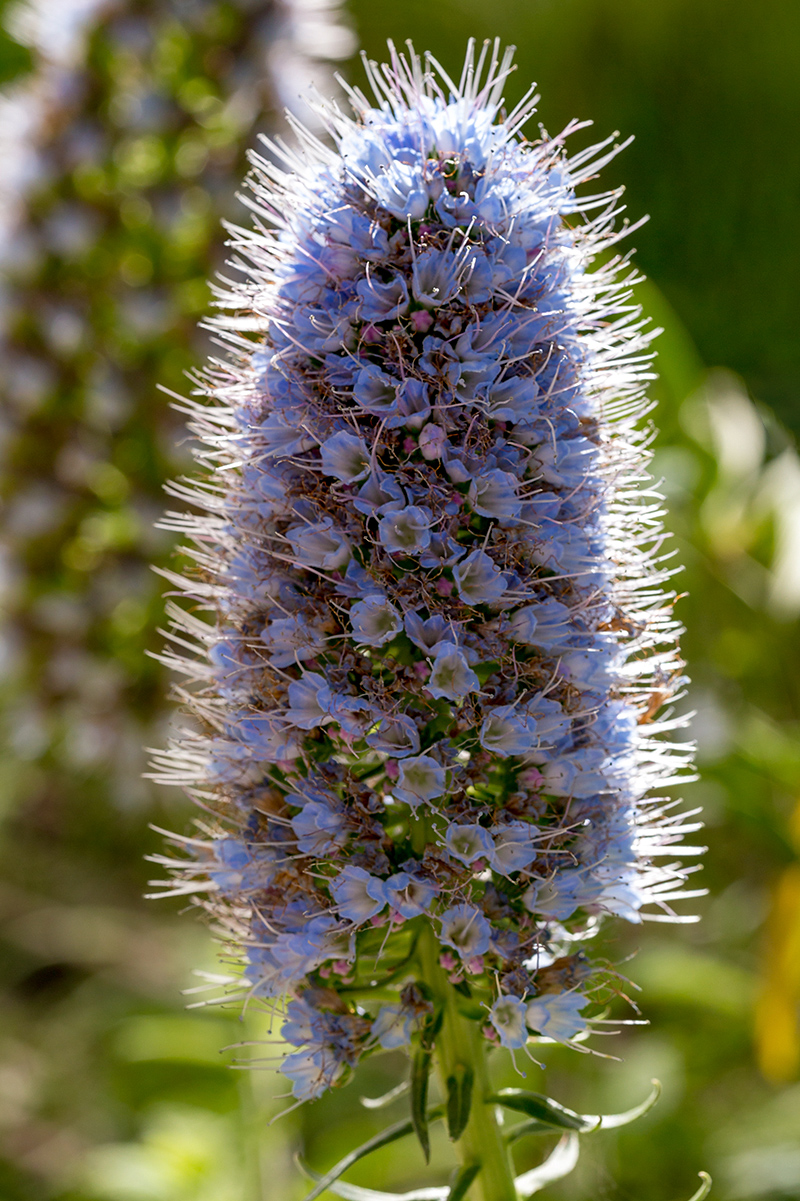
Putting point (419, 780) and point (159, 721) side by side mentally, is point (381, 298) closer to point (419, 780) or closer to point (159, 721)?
point (419, 780)

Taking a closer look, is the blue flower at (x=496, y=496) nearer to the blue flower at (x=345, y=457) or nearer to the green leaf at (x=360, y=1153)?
the blue flower at (x=345, y=457)

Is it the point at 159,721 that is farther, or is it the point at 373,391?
the point at 159,721

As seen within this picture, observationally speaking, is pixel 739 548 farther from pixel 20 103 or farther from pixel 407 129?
pixel 20 103

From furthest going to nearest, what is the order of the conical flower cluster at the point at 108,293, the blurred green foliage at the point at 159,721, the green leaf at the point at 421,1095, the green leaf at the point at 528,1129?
1. the conical flower cluster at the point at 108,293
2. the blurred green foliage at the point at 159,721
3. the green leaf at the point at 528,1129
4. the green leaf at the point at 421,1095

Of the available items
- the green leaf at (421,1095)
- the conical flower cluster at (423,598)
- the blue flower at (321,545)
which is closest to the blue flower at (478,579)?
the conical flower cluster at (423,598)

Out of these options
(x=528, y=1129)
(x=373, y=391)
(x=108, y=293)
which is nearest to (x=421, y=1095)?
(x=528, y=1129)

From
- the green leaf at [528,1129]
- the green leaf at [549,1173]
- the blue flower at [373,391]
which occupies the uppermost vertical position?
the blue flower at [373,391]
